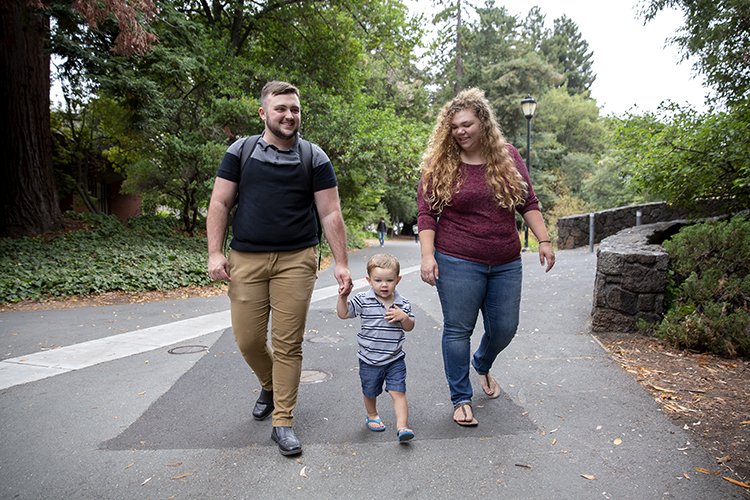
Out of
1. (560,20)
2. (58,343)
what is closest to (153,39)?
(58,343)

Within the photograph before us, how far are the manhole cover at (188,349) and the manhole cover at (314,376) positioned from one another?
1.39m

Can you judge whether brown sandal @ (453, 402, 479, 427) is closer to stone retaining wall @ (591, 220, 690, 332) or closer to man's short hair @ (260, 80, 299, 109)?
man's short hair @ (260, 80, 299, 109)

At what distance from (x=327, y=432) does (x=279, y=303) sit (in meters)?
0.88

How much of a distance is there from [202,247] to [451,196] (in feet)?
36.1

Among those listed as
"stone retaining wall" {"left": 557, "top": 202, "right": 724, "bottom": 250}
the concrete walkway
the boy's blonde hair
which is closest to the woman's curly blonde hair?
the boy's blonde hair

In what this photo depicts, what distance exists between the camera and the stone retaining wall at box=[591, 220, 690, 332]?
16.3 ft

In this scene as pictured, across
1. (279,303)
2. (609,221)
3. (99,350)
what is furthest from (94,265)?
(609,221)

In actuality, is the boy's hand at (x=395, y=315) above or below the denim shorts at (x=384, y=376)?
above

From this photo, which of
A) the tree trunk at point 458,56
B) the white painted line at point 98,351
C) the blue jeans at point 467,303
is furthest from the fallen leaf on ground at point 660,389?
the tree trunk at point 458,56

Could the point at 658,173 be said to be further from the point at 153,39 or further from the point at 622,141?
the point at 153,39

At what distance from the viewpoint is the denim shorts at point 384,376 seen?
9.48 ft

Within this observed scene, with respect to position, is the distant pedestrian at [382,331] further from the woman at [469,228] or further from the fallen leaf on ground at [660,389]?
the fallen leaf on ground at [660,389]

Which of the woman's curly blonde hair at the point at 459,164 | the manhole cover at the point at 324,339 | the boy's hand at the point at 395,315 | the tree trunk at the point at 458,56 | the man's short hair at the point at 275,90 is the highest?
the tree trunk at the point at 458,56

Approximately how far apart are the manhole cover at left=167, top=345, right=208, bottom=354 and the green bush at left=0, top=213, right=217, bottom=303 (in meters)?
4.01
